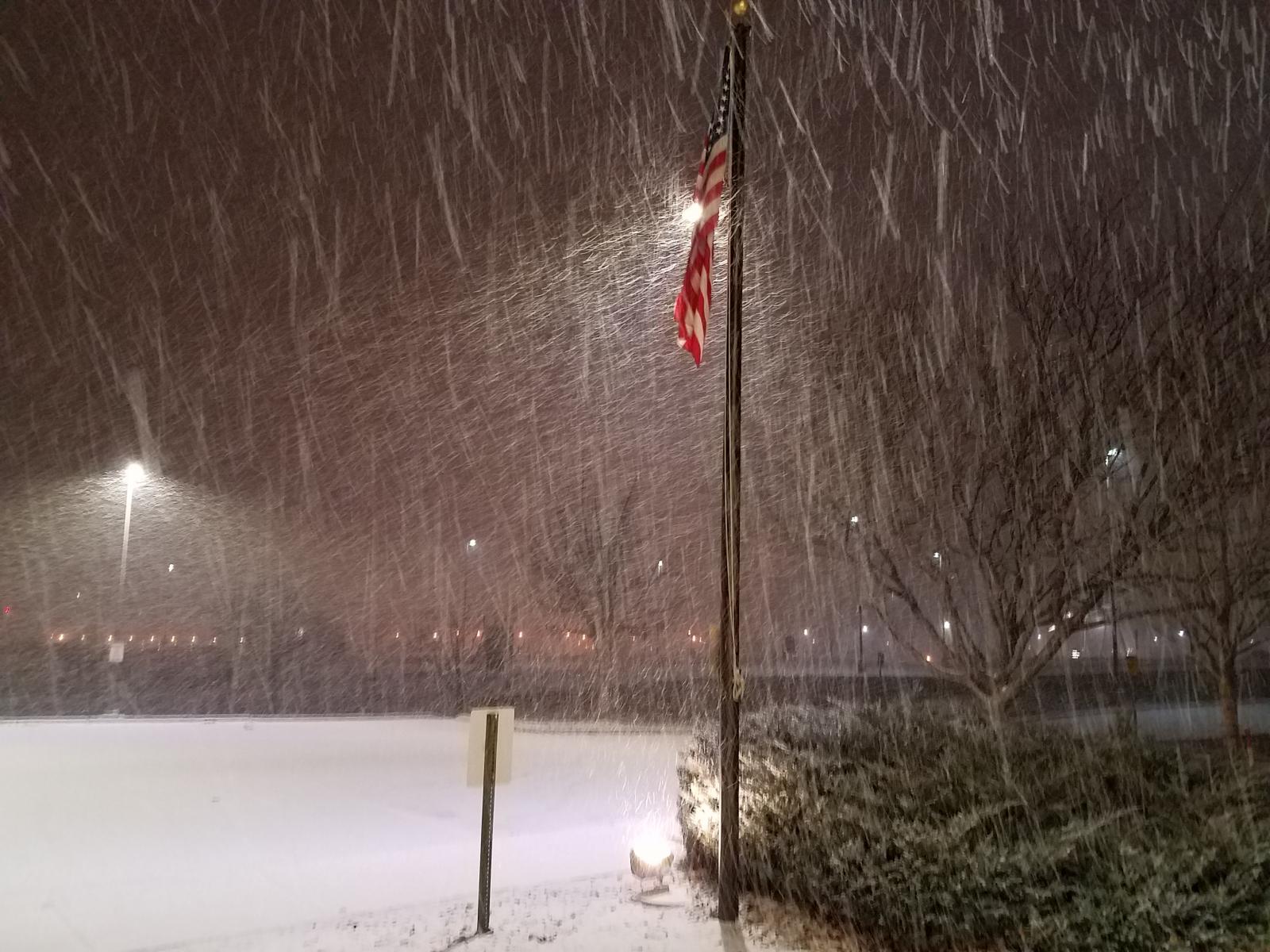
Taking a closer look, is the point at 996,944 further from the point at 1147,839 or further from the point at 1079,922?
the point at 1147,839

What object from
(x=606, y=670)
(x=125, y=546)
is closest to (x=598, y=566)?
(x=606, y=670)

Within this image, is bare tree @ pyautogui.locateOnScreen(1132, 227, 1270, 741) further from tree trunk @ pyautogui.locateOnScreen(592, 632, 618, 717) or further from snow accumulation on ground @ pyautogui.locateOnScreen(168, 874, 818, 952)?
tree trunk @ pyautogui.locateOnScreen(592, 632, 618, 717)

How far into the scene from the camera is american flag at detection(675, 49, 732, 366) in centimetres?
794

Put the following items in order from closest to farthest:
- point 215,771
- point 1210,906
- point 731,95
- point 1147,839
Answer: point 1210,906 < point 1147,839 < point 731,95 < point 215,771

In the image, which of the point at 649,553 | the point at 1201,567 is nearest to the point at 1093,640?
the point at 649,553

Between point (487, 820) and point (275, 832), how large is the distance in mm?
4653

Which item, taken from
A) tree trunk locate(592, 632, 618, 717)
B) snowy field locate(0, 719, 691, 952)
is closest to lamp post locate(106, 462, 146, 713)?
snowy field locate(0, 719, 691, 952)

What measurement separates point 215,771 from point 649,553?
697 inches

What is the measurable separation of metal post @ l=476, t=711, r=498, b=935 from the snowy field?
0.36 m

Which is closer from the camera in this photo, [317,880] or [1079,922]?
[1079,922]

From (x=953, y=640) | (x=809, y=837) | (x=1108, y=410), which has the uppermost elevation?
(x=1108, y=410)

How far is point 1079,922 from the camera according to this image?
569 centimetres

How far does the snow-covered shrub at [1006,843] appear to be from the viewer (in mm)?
5691

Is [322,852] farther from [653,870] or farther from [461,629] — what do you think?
[461,629]
